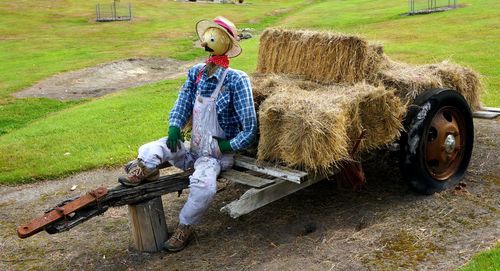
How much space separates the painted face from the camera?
5977mm

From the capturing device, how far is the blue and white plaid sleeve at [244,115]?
5.73 meters

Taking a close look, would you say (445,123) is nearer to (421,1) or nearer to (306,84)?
(306,84)

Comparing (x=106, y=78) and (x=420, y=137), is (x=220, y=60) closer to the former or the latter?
(x=420, y=137)

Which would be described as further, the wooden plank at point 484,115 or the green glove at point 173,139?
the wooden plank at point 484,115

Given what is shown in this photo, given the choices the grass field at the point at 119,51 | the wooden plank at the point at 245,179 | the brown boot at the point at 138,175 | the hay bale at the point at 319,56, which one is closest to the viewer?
the wooden plank at the point at 245,179

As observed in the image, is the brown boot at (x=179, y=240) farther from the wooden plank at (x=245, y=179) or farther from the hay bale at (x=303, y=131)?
the hay bale at (x=303, y=131)

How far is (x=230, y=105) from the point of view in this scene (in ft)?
19.6

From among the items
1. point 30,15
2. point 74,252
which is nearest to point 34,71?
point 74,252

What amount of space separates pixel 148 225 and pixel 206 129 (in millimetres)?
1099

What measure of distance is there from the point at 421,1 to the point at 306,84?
41907mm

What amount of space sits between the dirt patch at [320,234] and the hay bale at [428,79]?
0.79 m

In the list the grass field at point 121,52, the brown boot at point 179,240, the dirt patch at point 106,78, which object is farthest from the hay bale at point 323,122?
the dirt patch at point 106,78

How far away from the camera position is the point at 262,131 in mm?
5438

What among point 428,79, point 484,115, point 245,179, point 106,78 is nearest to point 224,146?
point 245,179
